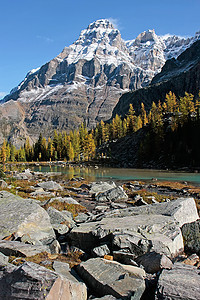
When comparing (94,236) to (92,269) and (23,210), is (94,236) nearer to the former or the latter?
(92,269)

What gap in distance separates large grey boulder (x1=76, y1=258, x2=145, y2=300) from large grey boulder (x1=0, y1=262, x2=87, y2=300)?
60 cm

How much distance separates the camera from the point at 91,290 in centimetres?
507

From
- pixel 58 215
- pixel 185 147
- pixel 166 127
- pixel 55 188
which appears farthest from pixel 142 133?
pixel 58 215

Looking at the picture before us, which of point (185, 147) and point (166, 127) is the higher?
point (166, 127)

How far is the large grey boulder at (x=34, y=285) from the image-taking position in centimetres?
388

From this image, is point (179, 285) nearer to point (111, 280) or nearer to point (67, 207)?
point (111, 280)

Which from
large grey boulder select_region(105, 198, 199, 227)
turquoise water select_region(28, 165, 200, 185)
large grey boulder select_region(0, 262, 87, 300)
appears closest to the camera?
large grey boulder select_region(0, 262, 87, 300)

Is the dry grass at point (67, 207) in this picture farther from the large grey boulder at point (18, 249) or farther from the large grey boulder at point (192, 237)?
the large grey boulder at point (192, 237)

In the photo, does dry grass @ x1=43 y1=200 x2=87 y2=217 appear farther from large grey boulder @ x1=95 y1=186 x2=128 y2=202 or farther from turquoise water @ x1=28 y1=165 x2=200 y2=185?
turquoise water @ x1=28 y1=165 x2=200 y2=185

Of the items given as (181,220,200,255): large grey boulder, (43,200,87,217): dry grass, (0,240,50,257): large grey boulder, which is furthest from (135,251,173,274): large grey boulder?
(43,200,87,217): dry grass

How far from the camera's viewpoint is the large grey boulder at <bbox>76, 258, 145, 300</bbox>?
458 centimetres

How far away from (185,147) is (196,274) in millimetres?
63049

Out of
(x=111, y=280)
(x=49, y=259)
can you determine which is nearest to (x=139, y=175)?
(x=49, y=259)

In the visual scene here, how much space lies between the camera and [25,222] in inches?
335
